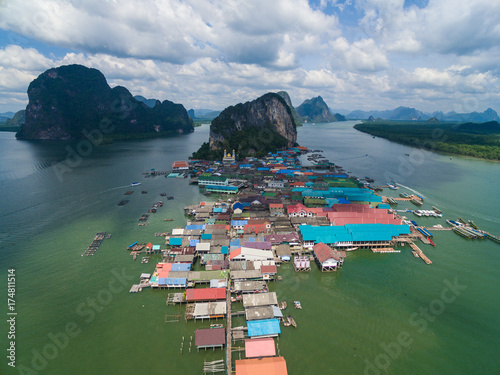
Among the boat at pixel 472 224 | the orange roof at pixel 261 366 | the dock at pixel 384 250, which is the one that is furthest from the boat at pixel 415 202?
the orange roof at pixel 261 366

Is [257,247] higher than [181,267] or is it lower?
higher

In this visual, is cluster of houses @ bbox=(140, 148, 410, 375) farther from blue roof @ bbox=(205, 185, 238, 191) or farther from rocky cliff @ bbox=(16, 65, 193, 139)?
rocky cliff @ bbox=(16, 65, 193, 139)

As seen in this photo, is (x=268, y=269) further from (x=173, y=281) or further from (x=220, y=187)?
(x=220, y=187)

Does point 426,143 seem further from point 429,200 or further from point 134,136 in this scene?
point 134,136

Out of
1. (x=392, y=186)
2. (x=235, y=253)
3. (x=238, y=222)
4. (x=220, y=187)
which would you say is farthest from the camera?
(x=392, y=186)

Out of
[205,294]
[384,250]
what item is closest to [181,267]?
[205,294]

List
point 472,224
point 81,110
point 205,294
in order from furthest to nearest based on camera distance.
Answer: point 81,110
point 472,224
point 205,294

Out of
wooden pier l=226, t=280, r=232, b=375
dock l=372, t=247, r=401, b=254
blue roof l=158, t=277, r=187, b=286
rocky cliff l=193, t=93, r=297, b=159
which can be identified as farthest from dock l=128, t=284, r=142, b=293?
rocky cliff l=193, t=93, r=297, b=159
